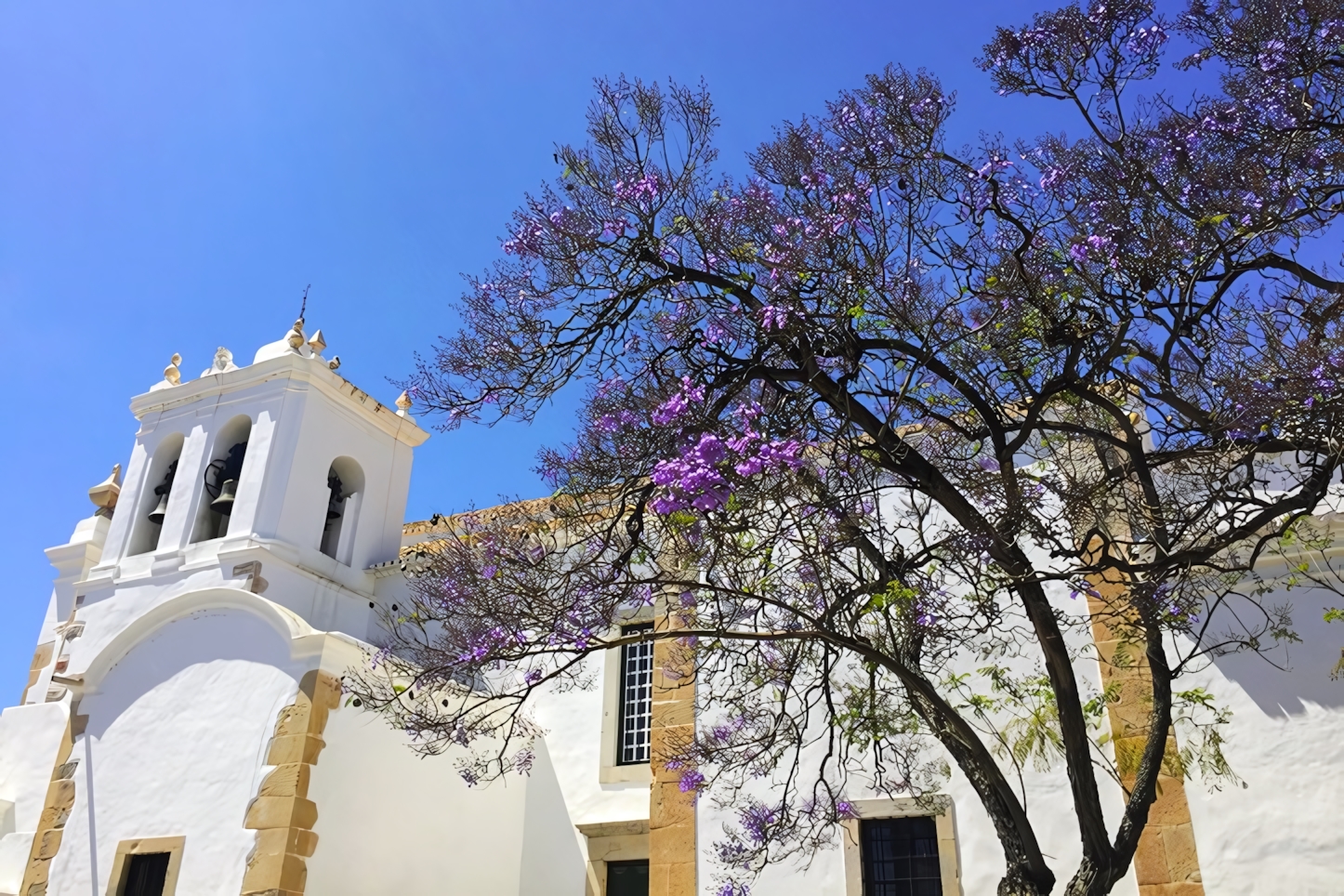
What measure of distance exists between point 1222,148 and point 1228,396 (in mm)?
1892

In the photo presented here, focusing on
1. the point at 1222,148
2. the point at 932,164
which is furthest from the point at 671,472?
the point at 1222,148

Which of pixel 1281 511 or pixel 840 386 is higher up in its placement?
pixel 840 386

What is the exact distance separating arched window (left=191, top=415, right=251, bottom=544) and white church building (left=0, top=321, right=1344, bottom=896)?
0.15 ft

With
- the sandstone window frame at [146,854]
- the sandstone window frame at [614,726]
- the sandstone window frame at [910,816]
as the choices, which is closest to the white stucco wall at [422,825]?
the sandstone window frame at [614,726]

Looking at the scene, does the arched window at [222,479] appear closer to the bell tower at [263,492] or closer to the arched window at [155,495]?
the bell tower at [263,492]

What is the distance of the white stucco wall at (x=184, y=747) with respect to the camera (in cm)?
1030

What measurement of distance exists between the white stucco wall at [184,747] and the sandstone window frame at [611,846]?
3.49 metres

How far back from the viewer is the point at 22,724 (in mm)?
12469

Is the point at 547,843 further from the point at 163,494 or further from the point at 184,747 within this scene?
the point at 163,494

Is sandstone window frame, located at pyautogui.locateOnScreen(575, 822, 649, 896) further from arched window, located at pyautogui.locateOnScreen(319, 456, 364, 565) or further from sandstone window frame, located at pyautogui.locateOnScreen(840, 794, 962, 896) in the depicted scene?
arched window, located at pyautogui.locateOnScreen(319, 456, 364, 565)

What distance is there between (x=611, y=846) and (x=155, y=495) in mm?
8303

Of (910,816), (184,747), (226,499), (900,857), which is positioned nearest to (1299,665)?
(910,816)

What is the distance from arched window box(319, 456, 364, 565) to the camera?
14.8m

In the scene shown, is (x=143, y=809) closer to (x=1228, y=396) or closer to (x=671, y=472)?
(x=671, y=472)
